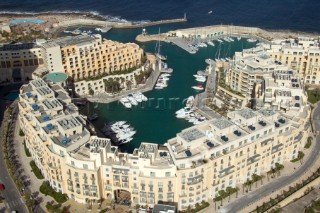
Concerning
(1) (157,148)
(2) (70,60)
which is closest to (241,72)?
(1) (157,148)

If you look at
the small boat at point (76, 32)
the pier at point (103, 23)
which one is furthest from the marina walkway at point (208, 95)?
the small boat at point (76, 32)

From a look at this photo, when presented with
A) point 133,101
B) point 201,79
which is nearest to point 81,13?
→ point 201,79

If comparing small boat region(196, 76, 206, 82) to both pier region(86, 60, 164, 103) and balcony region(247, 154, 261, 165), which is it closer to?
pier region(86, 60, 164, 103)

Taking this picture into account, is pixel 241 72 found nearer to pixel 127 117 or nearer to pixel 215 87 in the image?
pixel 215 87

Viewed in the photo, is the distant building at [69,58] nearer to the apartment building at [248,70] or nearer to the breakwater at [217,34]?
the breakwater at [217,34]

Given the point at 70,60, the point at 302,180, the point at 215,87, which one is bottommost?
the point at 302,180

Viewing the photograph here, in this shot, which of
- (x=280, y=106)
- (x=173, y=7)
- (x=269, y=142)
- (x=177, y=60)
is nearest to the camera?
(x=269, y=142)
